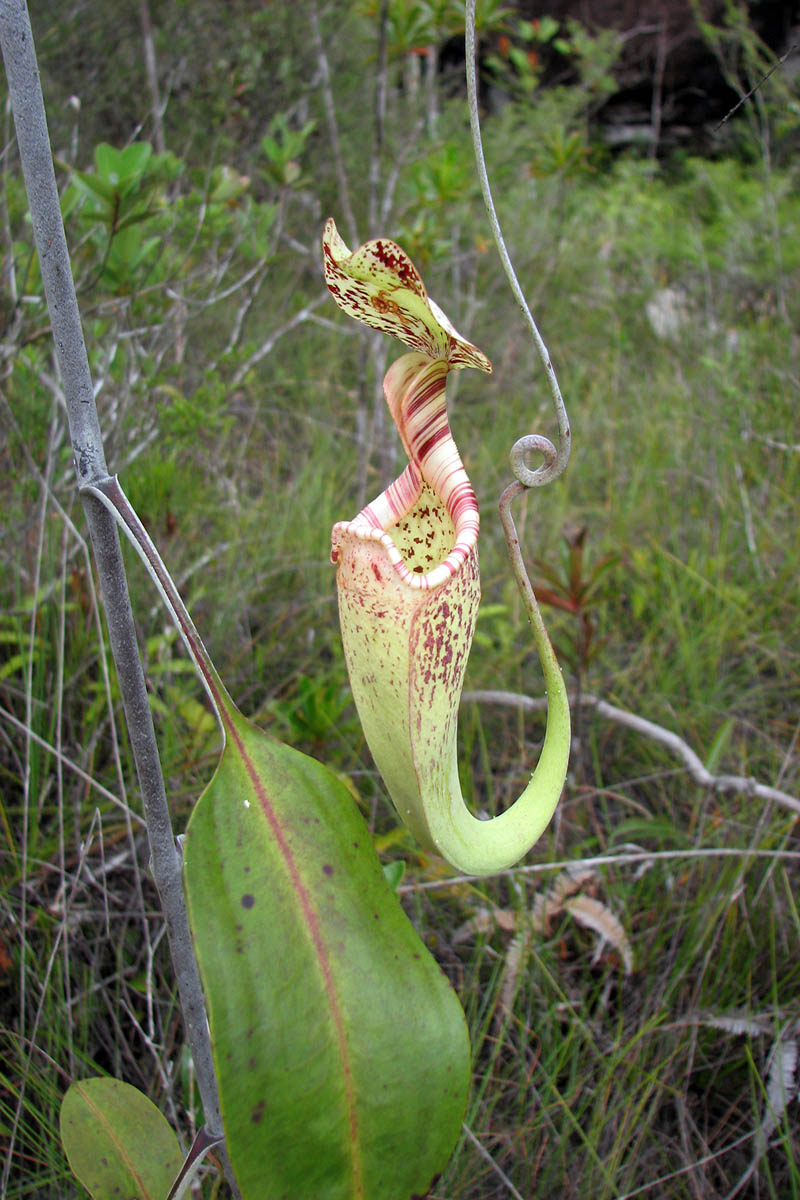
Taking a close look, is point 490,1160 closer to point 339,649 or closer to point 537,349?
point 537,349

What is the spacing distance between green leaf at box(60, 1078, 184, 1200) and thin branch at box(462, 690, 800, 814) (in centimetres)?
108

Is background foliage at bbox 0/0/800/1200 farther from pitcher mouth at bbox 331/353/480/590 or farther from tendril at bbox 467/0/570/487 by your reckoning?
tendril at bbox 467/0/570/487

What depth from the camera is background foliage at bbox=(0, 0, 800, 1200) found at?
1249mm

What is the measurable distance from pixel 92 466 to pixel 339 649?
1281 mm

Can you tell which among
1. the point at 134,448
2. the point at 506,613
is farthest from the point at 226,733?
the point at 506,613

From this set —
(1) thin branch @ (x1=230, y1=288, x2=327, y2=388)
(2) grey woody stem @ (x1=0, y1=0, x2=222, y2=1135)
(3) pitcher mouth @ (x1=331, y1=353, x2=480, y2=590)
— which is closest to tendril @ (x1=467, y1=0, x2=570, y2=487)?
(3) pitcher mouth @ (x1=331, y1=353, x2=480, y2=590)

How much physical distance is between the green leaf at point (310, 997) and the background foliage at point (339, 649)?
55 centimetres

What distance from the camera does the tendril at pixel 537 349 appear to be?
621mm

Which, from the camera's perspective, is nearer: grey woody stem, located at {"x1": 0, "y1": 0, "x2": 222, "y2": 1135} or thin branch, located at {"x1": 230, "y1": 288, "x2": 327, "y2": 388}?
grey woody stem, located at {"x1": 0, "y1": 0, "x2": 222, "y2": 1135}

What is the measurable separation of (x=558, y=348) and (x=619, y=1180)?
133 inches

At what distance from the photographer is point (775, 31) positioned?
672cm

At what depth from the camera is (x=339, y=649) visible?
1.93 meters

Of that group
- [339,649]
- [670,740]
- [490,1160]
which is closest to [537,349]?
[490,1160]

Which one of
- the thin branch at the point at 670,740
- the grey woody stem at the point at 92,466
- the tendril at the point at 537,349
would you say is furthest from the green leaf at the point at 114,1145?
the thin branch at the point at 670,740
